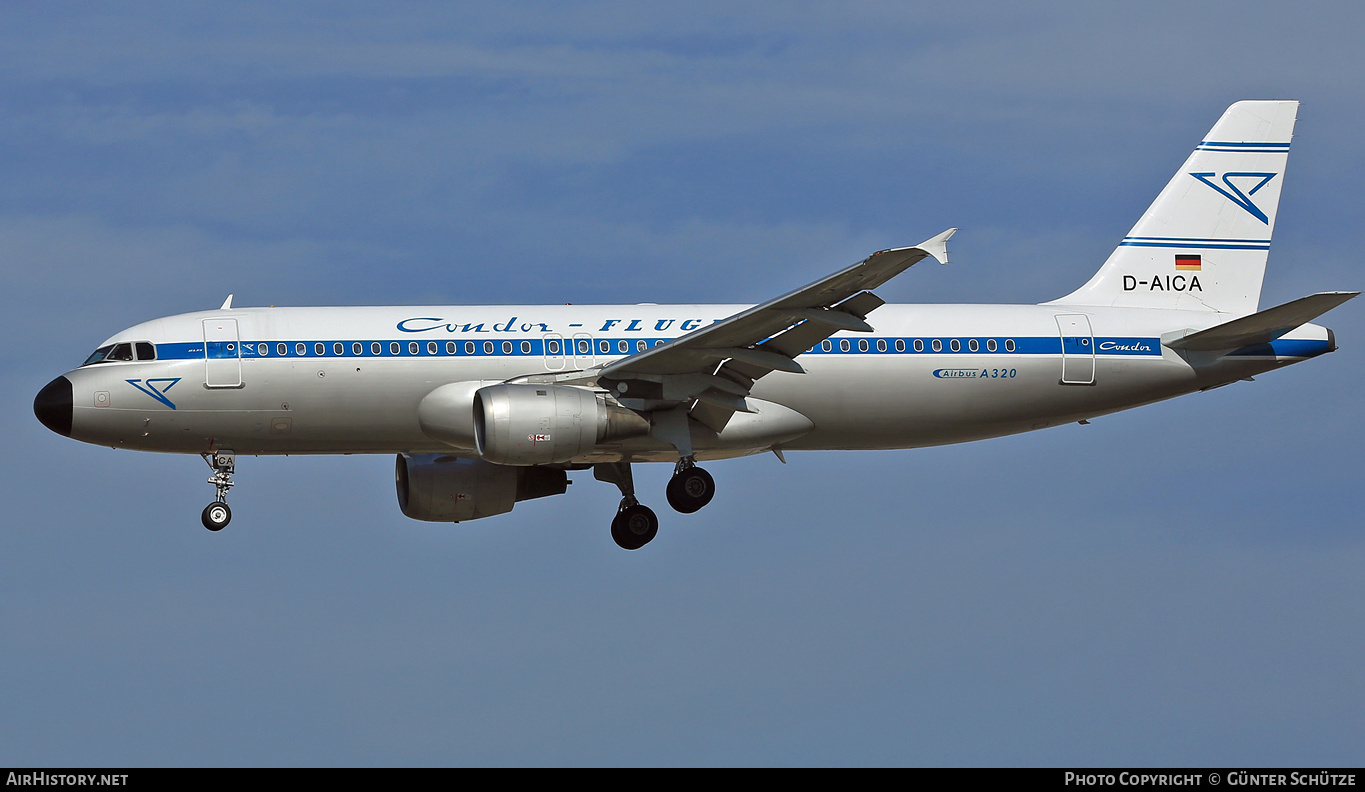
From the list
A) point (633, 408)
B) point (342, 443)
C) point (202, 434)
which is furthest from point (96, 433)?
point (633, 408)

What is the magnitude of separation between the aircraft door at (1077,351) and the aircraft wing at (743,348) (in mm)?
4759

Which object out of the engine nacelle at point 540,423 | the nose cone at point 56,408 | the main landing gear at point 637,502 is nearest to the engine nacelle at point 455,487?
the main landing gear at point 637,502

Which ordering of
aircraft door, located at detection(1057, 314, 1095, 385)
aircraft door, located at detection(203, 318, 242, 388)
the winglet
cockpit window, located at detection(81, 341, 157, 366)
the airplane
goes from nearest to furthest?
the winglet, the airplane, aircraft door, located at detection(203, 318, 242, 388), cockpit window, located at detection(81, 341, 157, 366), aircraft door, located at detection(1057, 314, 1095, 385)

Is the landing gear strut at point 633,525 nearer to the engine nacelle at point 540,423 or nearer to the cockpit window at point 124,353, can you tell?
the engine nacelle at point 540,423

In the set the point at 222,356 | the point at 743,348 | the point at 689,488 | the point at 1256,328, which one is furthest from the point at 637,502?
the point at 1256,328

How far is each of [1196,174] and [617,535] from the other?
13942 millimetres

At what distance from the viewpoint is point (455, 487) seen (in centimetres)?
3609

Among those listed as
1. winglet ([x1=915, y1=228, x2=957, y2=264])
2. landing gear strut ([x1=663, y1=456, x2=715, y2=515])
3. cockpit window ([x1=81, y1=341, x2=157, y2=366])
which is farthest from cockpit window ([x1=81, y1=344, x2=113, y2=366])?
winglet ([x1=915, y1=228, x2=957, y2=264])

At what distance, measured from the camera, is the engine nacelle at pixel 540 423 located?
3123 cm

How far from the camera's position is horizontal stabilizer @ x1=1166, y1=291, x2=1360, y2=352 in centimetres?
3300

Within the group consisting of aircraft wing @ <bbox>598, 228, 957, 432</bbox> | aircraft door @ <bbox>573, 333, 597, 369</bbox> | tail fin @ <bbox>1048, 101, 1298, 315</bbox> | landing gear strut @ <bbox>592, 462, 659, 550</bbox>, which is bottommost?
landing gear strut @ <bbox>592, 462, 659, 550</bbox>

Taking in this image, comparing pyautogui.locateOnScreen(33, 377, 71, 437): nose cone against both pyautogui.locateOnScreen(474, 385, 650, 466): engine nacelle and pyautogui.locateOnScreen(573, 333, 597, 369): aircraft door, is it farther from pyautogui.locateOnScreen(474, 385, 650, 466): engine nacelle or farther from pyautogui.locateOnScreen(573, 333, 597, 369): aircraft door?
pyautogui.locateOnScreen(573, 333, 597, 369): aircraft door

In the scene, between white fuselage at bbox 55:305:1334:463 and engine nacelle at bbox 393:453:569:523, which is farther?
engine nacelle at bbox 393:453:569:523

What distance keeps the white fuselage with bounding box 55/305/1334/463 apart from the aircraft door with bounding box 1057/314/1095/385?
0.09 ft
